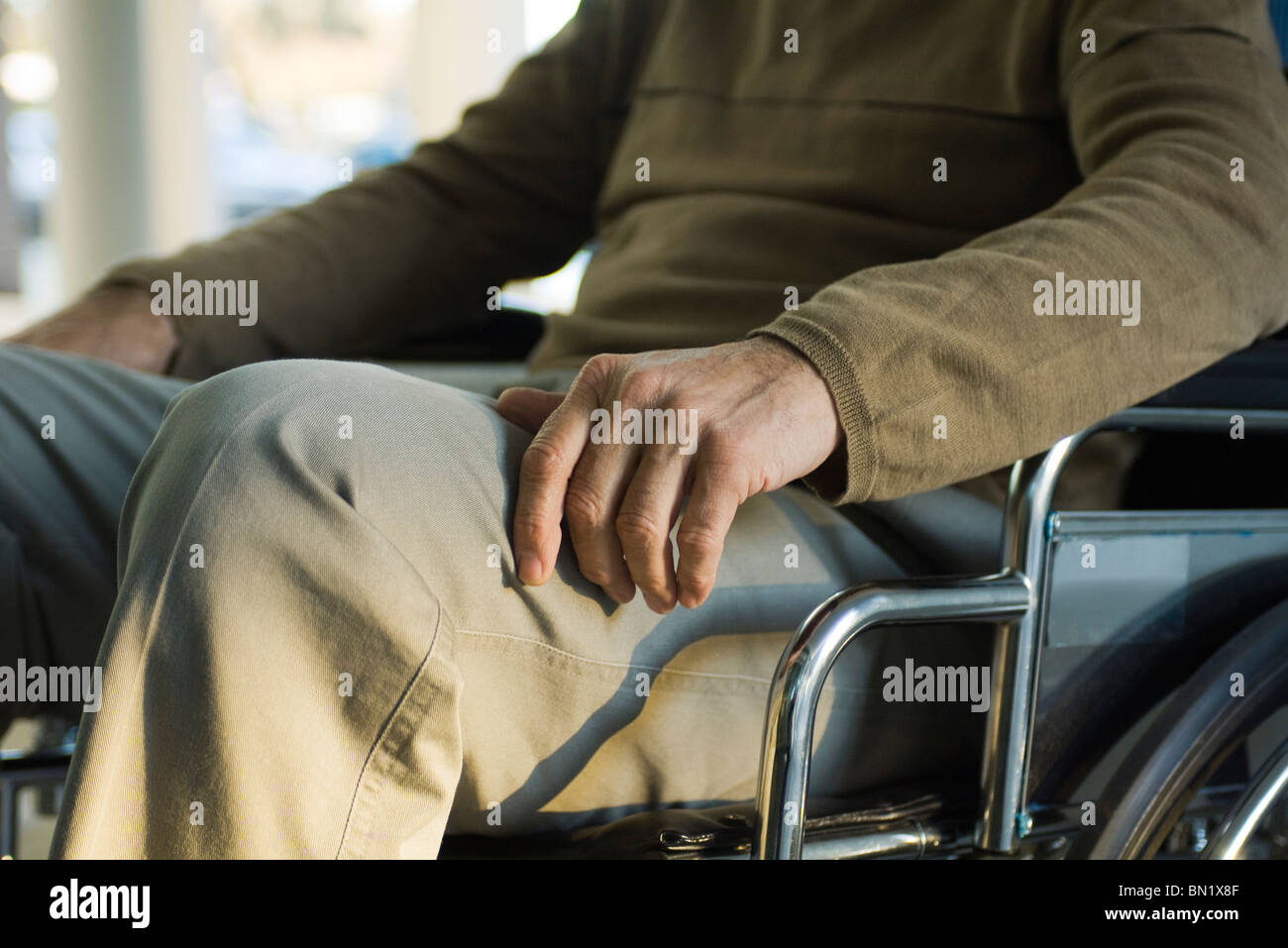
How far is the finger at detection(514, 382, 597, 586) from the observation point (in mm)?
542

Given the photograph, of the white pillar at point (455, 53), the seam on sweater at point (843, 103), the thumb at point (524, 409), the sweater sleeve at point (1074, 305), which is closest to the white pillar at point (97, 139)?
the white pillar at point (455, 53)

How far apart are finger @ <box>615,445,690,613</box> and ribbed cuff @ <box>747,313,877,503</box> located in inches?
3.7

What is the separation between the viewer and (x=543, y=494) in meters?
0.54

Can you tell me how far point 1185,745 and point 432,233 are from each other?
913mm

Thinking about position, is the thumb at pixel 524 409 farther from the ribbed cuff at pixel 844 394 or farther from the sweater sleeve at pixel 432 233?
the sweater sleeve at pixel 432 233

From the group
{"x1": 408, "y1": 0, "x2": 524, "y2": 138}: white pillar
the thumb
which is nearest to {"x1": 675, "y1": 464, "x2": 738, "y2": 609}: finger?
the thumb

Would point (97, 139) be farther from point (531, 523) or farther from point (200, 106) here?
point (531, 523)

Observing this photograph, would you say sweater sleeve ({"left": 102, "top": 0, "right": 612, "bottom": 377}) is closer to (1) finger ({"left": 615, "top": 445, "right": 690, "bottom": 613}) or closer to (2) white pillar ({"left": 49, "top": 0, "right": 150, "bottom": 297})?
(1) finger ({"left": 615, "top": 445, "right": 690, "bottom": 613})

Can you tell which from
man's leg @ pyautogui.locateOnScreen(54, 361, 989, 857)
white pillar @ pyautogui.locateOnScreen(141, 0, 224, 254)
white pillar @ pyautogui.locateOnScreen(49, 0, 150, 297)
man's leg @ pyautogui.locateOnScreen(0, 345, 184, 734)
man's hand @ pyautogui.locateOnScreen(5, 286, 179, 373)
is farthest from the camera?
white pillar @ pyautogui.locateOnScreen(141, 0, 224, 254)

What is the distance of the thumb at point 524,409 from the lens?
2.05 ft

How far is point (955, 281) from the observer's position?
2.10 feet

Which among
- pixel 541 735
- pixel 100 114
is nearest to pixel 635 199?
pixel 541 735
